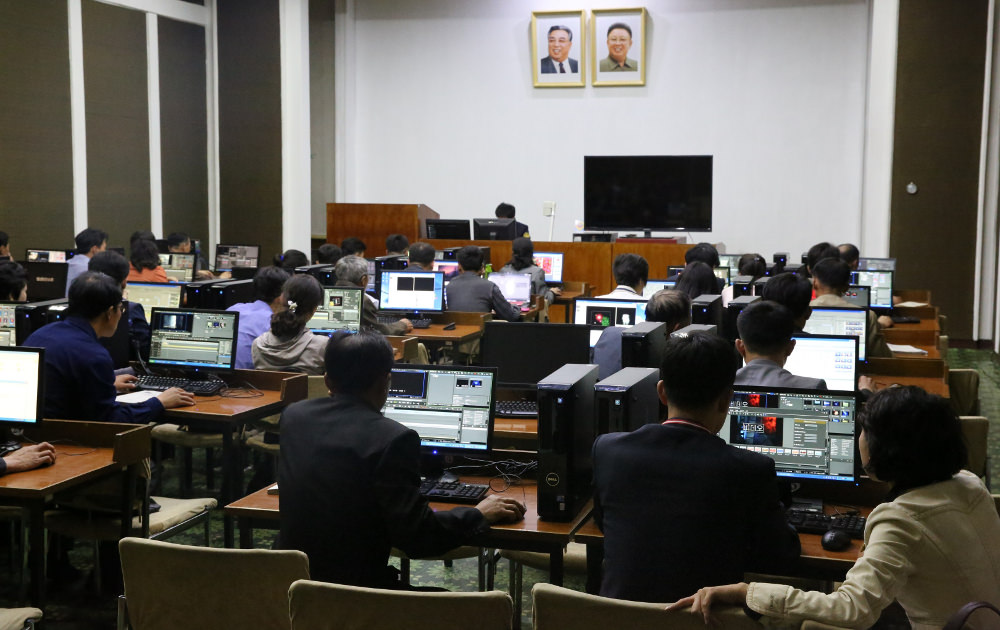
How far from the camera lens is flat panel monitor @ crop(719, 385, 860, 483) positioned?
327 cm

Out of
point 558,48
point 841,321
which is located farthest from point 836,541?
point 558,48

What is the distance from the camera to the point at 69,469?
3707mm

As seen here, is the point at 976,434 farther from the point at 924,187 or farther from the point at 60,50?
the point at 60,50

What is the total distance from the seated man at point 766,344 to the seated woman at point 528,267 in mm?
6205

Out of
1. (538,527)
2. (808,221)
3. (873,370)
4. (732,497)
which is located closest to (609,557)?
(732,497)

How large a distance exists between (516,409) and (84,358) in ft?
6.39

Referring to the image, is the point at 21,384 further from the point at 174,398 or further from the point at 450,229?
the point at 450,229

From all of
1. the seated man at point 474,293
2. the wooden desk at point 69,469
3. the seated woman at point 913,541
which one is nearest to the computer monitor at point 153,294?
the seated man at point 474,293

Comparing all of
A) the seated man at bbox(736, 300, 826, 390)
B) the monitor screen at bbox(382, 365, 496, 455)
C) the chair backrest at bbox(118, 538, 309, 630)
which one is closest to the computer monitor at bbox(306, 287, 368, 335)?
the monitor screen at bbox(382, 365, 496, 455)

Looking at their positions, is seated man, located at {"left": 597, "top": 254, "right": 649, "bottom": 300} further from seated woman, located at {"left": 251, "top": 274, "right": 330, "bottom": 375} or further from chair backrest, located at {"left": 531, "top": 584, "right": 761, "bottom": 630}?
chair backrest, located at {"left": 531, "top": 584, "right": 761, "bottom": 630}

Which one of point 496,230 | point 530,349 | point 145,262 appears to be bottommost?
point 530,349

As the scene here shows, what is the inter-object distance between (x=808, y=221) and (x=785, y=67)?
6.73 feet

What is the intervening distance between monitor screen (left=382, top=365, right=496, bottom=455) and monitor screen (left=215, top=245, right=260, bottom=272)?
9.38 m

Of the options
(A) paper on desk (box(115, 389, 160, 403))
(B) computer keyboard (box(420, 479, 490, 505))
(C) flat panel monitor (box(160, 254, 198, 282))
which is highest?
(C) flat panel monitor (box(160, 254, 198, 282))
